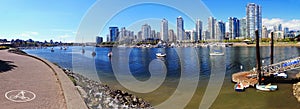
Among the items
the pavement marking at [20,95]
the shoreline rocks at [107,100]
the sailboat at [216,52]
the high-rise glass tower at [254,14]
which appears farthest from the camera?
the high-rise glass tower at [254,14]

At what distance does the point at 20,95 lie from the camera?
1032cm

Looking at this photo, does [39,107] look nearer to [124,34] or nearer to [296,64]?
[296,64]

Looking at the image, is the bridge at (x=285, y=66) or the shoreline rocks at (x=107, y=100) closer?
the shoreline rocks at (x=107, y=100)

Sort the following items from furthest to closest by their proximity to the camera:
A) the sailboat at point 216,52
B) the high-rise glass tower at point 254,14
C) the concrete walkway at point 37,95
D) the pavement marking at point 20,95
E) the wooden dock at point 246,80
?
the high-rise glass tower at point 254,14 → the sailboat at point 216,52 → the wooden dock at point 246,80 → the pavement marking at point 20,95 → the concrete walkway at point 37,95

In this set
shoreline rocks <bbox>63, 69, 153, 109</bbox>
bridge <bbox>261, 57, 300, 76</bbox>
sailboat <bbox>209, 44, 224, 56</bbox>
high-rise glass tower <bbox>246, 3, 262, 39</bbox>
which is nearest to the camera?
shoreline rocks <bbox>63, 69, 153, 109</bbox>

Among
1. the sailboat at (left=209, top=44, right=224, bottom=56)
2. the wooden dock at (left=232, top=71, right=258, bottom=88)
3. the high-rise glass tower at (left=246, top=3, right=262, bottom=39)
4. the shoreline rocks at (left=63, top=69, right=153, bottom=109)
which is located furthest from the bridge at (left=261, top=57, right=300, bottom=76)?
the high-rise glass tower at (left=246, top=3, right=262, bottom=39)

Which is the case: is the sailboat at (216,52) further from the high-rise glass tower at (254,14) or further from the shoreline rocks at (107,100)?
the high-rise glass tower at (254,14)

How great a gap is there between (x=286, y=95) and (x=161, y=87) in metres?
10.2

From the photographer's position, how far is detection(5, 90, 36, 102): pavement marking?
974 cm

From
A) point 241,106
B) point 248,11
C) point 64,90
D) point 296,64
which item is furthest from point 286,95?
point 248,11

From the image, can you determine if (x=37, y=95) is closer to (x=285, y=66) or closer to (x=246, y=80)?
(x=246, y=80)

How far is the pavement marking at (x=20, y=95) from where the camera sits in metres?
9.74

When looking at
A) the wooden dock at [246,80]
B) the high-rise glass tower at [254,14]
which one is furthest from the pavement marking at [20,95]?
the high-rise glass tower at [254,14]

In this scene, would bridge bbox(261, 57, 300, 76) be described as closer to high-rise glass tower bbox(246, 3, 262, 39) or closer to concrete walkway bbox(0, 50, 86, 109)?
concrete walkway bbox(0, 50, 86, 109)
